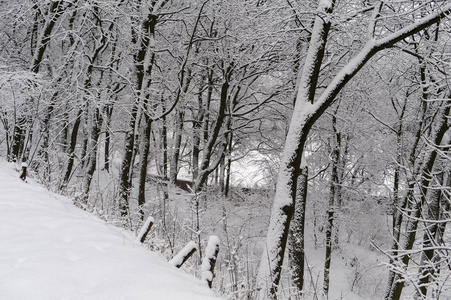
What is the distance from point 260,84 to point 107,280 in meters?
15.1

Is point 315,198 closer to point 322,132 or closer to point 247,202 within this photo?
point 247,202

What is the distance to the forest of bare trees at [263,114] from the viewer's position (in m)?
5.60

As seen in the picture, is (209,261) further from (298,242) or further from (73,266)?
(298,242)

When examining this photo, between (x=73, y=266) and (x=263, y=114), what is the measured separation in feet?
45.9

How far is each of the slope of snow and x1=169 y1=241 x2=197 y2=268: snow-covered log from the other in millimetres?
76

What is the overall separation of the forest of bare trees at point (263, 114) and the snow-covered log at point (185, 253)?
0.28 meters

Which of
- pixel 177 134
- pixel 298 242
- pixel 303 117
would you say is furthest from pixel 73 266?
pixel 177 134

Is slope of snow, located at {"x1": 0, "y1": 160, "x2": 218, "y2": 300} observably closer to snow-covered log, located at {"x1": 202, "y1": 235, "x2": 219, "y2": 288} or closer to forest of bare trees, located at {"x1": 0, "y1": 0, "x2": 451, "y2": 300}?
snow-covered log, located at {"x1": 202, "y1": 235, "x2": 219, "y2": 288}

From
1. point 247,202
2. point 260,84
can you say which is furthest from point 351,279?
point 260,84

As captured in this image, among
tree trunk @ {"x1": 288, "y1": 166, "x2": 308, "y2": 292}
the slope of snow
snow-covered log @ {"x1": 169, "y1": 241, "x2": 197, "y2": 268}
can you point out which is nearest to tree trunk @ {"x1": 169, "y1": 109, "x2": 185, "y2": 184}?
tree trunk @ {"x1": 288, "y1": 166, "x2": 308, "y2": 292}

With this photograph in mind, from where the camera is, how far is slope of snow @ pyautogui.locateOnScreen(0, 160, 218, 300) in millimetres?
2139

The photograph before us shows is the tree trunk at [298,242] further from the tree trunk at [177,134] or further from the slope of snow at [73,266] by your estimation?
the tree trunk at [177,134]

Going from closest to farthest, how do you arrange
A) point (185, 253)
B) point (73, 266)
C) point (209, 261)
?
point (73, 266) < point (209, 261) < point (185, 253)

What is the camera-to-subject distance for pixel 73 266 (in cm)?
247
